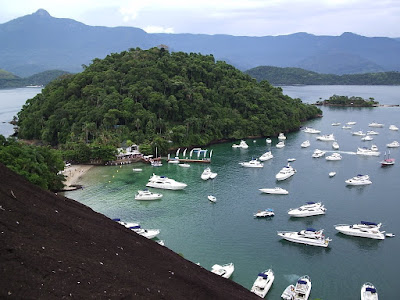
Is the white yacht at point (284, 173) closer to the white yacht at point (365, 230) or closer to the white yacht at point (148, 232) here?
the white yacht at point (365, 230)

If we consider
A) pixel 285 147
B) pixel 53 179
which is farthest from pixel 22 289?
pixel 285 147

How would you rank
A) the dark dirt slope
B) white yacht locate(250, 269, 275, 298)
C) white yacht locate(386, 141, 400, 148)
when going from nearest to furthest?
the dark dirt slope < white yacht locate(250, 269, 275, 298) < white yacht locate(386, 141, 400, 148)

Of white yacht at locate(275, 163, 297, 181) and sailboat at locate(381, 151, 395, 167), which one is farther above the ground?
white yacht at locate(275, 163, 297, 181)

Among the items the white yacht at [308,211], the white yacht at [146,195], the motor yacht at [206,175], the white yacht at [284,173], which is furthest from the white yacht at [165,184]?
the white yacht at [308,211]

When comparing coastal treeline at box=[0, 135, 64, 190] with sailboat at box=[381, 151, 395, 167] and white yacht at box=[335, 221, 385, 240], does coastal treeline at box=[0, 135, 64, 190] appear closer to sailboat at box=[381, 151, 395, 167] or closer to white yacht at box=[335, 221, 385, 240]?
white yacht at box=[335, 221, 385, 240]

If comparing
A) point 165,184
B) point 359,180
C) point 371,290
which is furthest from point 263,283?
point 359,180

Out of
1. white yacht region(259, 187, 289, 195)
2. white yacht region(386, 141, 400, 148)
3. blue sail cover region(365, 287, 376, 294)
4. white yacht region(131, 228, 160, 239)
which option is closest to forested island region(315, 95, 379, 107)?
white yacht region(386, 141, 400, 148)
